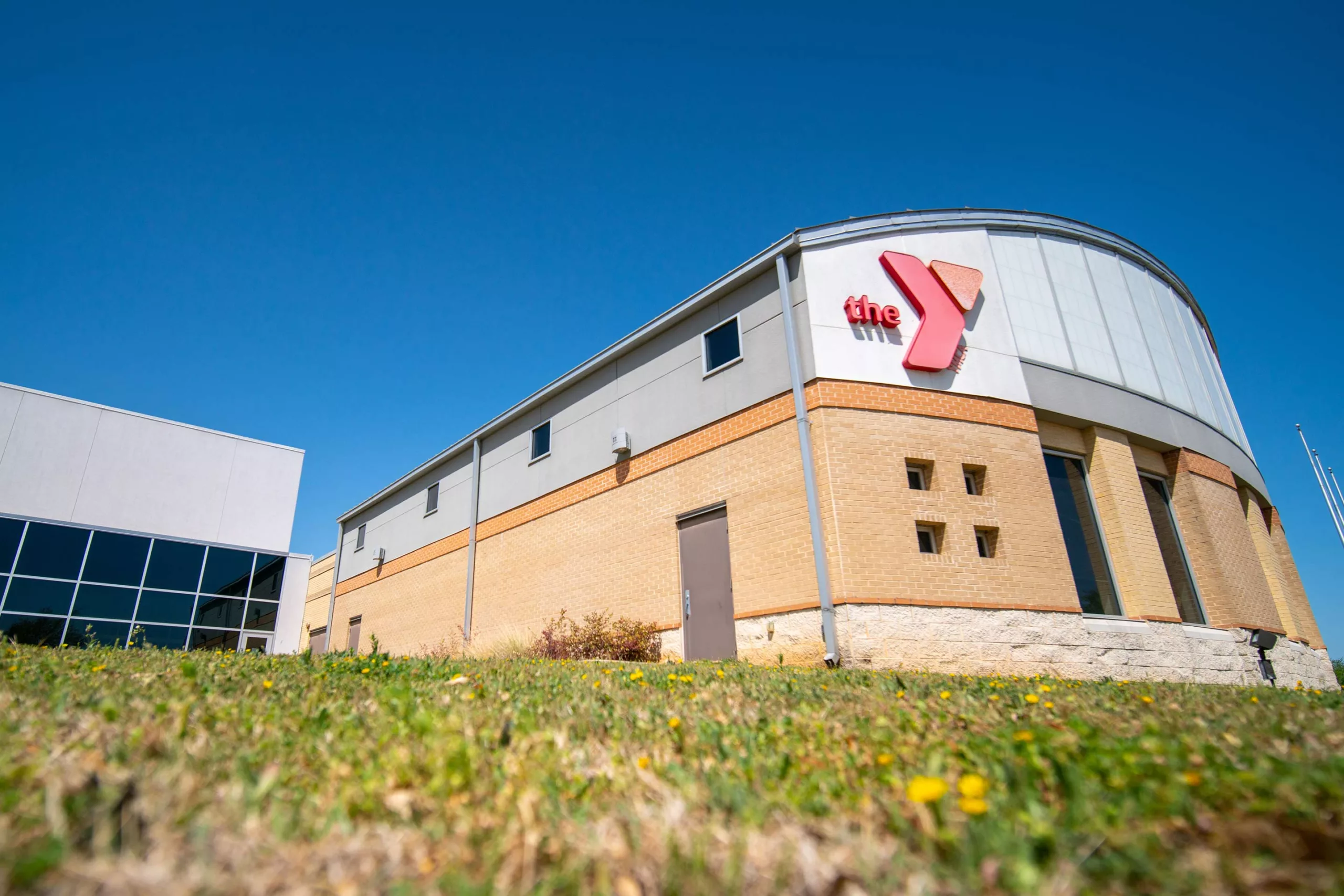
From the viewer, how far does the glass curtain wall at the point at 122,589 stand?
64.2 ft

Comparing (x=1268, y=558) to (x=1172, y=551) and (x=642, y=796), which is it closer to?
(x=1172, y=551)

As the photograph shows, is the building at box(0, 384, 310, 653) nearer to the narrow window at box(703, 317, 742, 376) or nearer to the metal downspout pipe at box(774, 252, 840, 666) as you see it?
the narrow window at box(703, 317, 742, 376)

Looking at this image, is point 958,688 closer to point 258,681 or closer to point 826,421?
point 258,681

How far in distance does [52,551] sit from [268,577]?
6.28 m

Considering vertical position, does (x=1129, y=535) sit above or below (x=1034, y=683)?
above

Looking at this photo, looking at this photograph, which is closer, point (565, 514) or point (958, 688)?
point (958, 688)

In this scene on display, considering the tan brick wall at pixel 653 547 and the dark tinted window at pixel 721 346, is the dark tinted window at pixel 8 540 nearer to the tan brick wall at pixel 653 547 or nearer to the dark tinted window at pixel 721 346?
the tan brick wall at pixel 653 547

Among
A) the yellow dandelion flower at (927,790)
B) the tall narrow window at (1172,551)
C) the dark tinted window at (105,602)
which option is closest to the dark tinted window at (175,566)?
the dark tinted window at (105,602)

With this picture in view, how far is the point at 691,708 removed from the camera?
423 centimetres

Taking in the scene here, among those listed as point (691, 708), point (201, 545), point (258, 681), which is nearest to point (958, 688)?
point (691, 708)

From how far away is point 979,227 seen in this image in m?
14.1

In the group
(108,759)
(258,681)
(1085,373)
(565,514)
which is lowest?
(108,759)

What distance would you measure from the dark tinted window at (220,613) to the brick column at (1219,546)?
90.6ft

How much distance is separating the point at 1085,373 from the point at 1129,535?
11.0 ft
